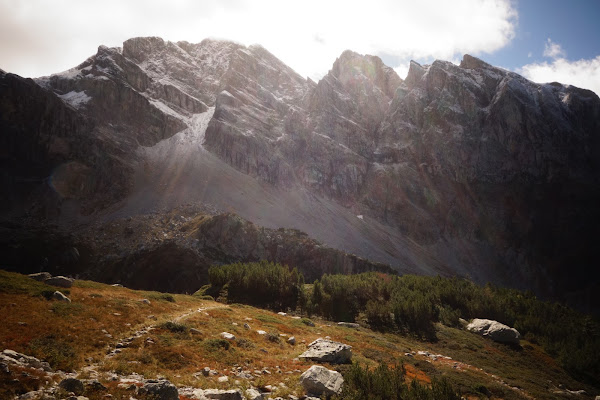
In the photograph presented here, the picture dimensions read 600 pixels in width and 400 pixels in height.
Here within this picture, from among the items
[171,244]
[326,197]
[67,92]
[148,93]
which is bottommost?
[171,244]

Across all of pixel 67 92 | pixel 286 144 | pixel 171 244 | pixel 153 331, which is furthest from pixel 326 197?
pixel 153 331

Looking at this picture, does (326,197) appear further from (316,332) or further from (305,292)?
(316,332)

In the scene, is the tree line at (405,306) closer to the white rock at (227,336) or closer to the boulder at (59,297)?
the white rock at (227,336)

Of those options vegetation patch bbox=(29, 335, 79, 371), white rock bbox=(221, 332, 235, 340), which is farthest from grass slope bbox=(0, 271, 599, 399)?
white rock bbox=(221, 332, 235, 340)

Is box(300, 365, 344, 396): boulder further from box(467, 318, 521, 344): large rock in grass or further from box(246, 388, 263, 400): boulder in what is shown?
box(467, 318, 521, 344): large rock in grass

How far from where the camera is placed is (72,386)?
12.8 m

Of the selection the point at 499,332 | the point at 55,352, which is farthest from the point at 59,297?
the point at 499,332

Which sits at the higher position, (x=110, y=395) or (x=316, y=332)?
(x=110, y=395)

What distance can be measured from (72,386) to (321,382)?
12052mm

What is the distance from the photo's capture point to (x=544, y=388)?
3447cm

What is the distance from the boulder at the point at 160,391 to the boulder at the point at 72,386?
2.25 m

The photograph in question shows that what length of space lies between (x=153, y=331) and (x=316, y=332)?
19350 mm

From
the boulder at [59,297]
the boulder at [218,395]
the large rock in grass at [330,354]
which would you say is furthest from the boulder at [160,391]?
the boulder at [59,297]

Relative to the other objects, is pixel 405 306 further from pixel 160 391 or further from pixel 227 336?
pixel 160 391
